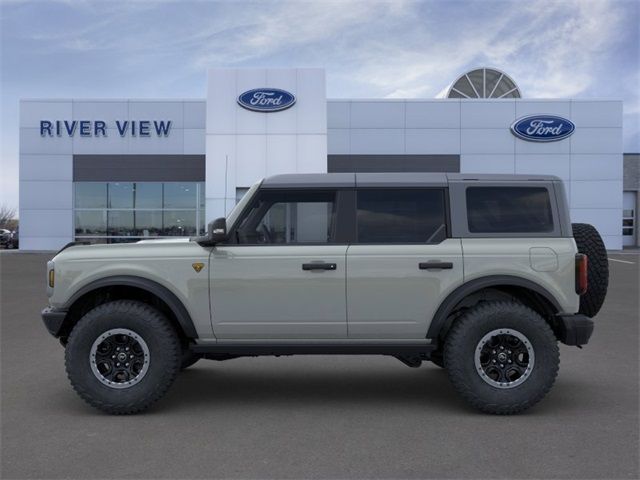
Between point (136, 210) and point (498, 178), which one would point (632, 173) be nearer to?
point (136, 210)

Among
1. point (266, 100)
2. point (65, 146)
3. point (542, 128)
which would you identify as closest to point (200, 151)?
point (266, 100)

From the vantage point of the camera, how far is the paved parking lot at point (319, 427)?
3863 millimetres

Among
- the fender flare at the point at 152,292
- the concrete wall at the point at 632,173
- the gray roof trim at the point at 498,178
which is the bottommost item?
the fender flare at the point at 152,292

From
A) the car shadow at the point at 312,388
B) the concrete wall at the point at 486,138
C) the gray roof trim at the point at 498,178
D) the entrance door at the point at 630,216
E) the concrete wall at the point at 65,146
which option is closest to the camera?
the gray roof trim at the point at 498,178

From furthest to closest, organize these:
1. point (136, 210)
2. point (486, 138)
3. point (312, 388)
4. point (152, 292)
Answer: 1. point (136, 210)
2. point (486, 138)
3. point (312, 388)
4. point (152, 292)

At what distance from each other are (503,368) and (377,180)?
1.85 meters

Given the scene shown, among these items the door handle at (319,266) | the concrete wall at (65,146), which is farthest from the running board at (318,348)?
the concrete wall at (65,146)

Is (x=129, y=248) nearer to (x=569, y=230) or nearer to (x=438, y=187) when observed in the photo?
(x=438, y=187)

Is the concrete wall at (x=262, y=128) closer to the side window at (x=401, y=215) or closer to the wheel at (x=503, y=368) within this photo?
the side window at (x=401, y=215)

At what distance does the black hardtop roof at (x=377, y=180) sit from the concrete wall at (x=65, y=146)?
2868cm

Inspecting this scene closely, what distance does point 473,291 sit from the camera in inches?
196

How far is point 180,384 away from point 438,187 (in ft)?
10.3

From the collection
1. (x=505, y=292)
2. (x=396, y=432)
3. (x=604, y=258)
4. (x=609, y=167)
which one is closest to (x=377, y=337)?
(x=396, y=432)

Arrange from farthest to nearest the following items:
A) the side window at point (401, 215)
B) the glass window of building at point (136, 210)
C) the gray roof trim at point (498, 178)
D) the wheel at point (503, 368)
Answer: the glass window of building at point (136, 210) → the gray roof trim at point (498, 178) → the side window at point (401, 215) → the wheel at point (503, 368)
